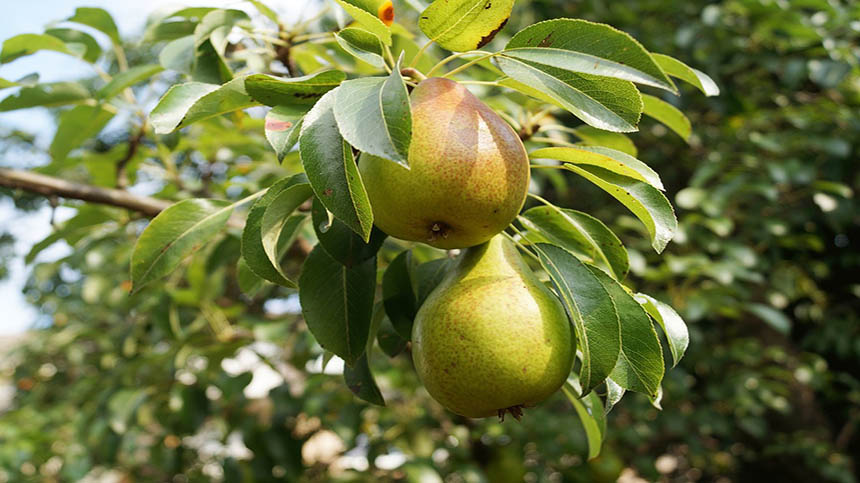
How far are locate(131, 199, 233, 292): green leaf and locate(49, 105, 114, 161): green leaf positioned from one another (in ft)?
1.57

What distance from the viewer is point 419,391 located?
229 cm

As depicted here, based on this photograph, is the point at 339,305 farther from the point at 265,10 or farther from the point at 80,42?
the point at 80,42

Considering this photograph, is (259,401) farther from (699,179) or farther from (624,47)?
(624,47)

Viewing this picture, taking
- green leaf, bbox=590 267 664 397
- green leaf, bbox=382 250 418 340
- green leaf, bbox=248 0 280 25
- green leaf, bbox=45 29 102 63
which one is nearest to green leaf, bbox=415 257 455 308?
green leaf, bbox=382 250 418 340

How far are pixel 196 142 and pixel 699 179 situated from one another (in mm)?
1579

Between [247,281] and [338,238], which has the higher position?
[338,238]

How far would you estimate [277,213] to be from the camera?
0.64 m

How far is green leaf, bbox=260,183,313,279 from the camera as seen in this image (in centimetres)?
62

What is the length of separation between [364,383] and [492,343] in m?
0.24

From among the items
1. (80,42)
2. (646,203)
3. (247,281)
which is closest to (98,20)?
(80,42)

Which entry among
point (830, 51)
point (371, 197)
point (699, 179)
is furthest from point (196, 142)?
point (830, 51)

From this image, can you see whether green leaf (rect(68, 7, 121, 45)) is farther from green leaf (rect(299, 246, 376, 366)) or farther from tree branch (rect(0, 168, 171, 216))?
green leaf (rect(299, 246, 376, 366))

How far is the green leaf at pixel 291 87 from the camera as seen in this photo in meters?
0.63

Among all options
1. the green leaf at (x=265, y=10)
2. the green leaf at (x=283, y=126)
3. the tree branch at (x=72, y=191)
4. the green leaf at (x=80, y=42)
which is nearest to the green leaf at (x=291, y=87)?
the green leaf at (x=283, y=126)
